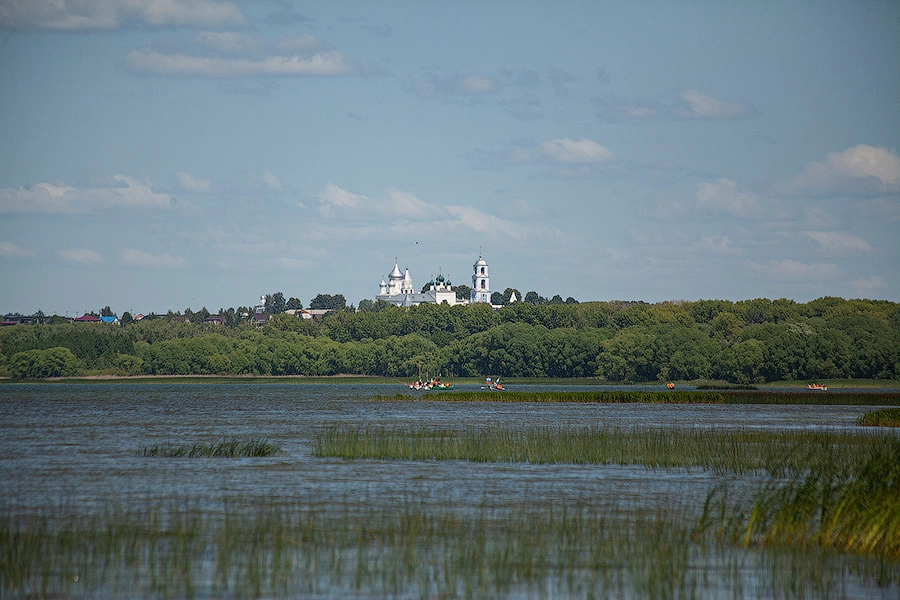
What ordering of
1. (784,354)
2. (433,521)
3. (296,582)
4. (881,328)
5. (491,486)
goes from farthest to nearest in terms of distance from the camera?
(881,328) < (784,354) < (491,486) < (433,521) < (296,582)

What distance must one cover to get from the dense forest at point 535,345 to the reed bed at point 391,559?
110265 millimetres

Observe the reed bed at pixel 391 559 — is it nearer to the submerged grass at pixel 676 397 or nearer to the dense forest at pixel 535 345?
the submerged grass at pixel 676 397

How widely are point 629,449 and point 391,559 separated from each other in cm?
1753

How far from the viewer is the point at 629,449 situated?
113ft

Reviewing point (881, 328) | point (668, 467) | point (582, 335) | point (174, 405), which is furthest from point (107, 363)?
point (668, 467)

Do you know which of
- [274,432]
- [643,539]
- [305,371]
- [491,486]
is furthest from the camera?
[305,371]

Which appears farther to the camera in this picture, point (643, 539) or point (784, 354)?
point (784, 354)

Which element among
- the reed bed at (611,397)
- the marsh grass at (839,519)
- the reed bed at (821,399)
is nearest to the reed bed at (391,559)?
the marsh grass at (839,519)

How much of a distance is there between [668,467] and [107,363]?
13771 cm

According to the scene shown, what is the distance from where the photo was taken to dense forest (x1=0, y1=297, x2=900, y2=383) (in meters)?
128

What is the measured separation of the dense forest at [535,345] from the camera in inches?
5027

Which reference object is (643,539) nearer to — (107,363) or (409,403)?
(409,403)

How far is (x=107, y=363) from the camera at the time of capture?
158750mm

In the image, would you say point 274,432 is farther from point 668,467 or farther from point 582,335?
point 582,335
